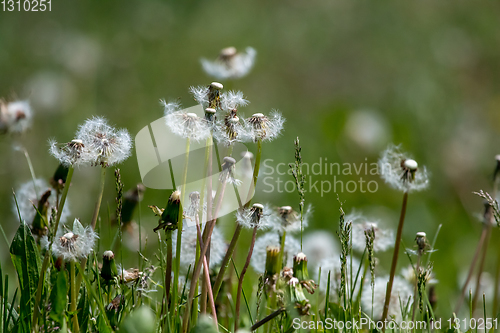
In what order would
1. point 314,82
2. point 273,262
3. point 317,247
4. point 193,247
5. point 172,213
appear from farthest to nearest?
point 314,82
point 317,247
point 193,247
point 273,262
point 172,213

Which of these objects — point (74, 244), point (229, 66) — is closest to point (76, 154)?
point (74, 244)

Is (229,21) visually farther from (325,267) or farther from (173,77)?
(325,267)

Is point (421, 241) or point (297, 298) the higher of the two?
point (421, 241)

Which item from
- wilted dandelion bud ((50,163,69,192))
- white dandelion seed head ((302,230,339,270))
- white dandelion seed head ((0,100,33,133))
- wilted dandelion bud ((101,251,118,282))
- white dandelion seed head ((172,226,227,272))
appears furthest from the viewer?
white dandelion seed head ((302,230,339,270))

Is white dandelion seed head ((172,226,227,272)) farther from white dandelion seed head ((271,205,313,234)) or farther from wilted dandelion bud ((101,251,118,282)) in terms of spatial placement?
wilted dandelion bud ((101,251,118,282))

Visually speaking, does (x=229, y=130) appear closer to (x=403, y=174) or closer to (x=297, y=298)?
(x=297, y=298)

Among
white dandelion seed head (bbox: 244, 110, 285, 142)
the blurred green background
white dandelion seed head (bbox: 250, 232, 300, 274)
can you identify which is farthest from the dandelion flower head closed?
the blurred green background
